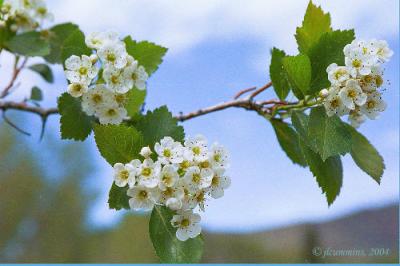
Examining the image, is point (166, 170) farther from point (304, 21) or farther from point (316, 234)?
point (316, 234)

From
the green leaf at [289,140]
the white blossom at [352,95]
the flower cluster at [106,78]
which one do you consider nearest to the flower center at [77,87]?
the flower cluster at [106,78]

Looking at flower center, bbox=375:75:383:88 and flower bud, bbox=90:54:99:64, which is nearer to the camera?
flower center, bbox=375:75:383:88

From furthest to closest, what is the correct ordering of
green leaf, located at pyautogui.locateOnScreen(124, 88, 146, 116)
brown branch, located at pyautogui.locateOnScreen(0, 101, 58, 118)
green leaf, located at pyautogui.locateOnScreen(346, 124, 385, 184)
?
brown branch, located at pyautogui.locateOnScreen(0, 101, 58, 118), green leaf, located at pyautogui.locateOnScreen(124, 88, 146, 116), green leaf, located at pyautogui.locateOnScreen(346, 124, 385, 184)

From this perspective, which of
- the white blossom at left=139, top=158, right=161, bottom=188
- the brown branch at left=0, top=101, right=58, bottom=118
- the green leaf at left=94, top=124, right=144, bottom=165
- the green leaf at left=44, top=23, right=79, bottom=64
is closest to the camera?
the white blossom at left=139, top=158, right=161, bottom=188

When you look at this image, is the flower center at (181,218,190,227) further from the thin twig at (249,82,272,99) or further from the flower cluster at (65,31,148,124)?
the thin twig at (249,82,272,99)

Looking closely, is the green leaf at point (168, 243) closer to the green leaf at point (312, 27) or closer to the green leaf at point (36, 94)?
the green leaf at point (312, 27)

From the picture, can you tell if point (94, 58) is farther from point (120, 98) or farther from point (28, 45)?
point (28, 45)

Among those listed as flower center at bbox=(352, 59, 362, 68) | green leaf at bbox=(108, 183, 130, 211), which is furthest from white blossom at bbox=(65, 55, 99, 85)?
flower center at bbox=(352, 59, 362, 68)
